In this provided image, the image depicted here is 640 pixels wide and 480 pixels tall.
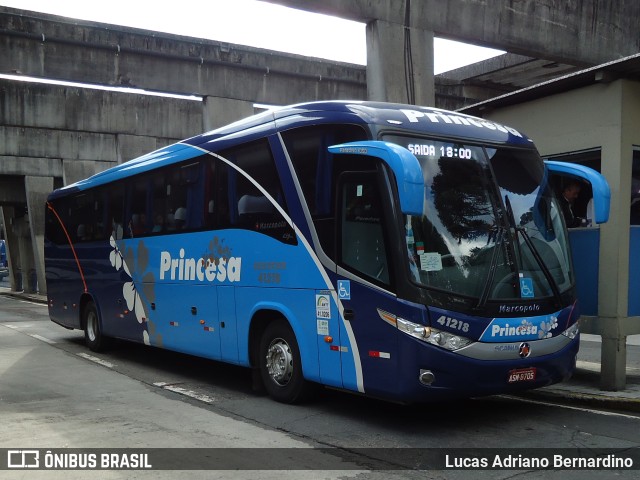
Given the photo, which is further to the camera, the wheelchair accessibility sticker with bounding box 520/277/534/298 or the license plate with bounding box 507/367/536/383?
the wheelchair accessibility sticker with bounding box 520/277/534/298

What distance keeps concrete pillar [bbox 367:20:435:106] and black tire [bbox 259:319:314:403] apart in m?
6.26

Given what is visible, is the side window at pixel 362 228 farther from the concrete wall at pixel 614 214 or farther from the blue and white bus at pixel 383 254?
the concrete wall at pixel 614 214

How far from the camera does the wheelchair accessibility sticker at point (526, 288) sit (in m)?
6.98

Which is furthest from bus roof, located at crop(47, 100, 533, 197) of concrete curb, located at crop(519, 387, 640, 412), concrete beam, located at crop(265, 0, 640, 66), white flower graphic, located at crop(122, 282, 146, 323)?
concrete beam, located at crop(265, 0, 640, 66)

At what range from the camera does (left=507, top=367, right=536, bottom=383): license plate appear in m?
6.81

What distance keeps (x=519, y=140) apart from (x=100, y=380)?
695 cm

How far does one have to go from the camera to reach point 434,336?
6.48 metres

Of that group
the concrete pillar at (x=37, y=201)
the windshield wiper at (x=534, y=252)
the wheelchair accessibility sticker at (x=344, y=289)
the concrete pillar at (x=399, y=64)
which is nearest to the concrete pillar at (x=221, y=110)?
the concrete pillar at (x=399, y=64)

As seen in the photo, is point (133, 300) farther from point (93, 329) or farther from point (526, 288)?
point (526, 288)

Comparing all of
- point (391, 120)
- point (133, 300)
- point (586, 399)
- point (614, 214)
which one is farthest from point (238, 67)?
point (586, 399)

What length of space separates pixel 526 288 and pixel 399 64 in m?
7.57

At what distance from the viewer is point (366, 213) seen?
278 inches

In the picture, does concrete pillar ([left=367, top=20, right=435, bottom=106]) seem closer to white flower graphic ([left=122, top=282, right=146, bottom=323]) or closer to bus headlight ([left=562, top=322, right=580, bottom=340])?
white flower graphic ([left=122, top=282, right=146, bottom=323])

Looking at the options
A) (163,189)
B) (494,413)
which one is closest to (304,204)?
(494,413)
